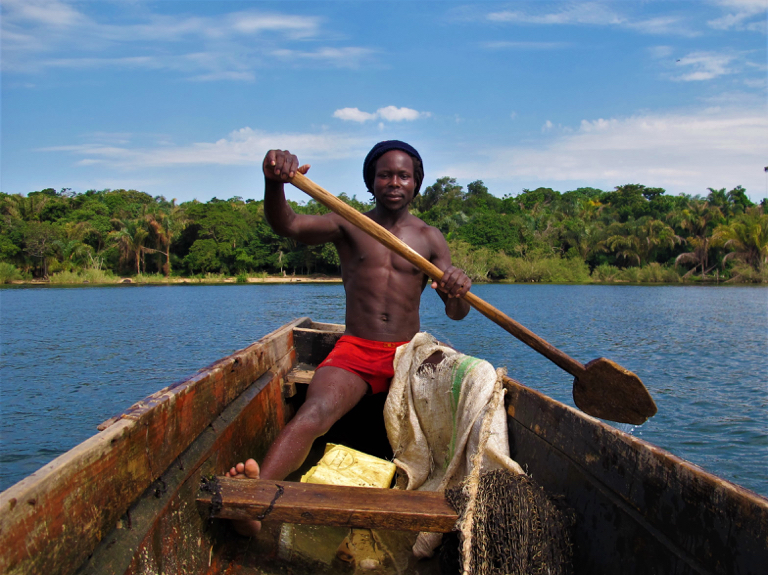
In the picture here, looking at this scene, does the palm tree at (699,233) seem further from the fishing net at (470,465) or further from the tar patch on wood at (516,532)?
the tar patch on wood at (516,532)

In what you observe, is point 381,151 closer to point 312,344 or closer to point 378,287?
point 378,287

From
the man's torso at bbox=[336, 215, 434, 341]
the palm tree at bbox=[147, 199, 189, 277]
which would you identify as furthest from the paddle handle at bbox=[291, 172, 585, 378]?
the palm tree at bbox=[147, 199, 189, 277]

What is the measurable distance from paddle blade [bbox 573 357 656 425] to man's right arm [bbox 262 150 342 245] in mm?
1452

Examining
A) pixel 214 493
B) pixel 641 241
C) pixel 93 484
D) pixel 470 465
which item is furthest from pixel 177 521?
pixel 641 241

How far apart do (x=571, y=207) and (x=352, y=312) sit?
184 ft

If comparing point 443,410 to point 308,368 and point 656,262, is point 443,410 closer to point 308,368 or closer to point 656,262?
point 308,368

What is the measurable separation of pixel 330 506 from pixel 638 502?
0.95 m

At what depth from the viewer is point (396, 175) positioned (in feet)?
9.69

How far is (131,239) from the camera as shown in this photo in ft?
148

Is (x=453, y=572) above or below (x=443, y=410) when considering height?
below

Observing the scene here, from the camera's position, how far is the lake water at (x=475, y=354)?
257 inches

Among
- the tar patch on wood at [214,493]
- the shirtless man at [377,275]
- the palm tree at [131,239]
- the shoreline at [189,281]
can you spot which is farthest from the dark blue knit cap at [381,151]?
the palm tree at [131,239]

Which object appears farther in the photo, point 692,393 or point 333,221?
point 692,393

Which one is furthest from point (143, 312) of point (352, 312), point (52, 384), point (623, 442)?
point (623, 442)
